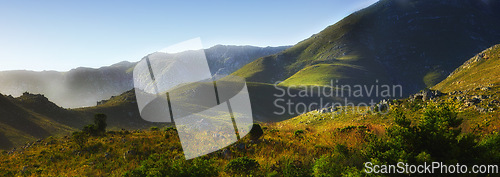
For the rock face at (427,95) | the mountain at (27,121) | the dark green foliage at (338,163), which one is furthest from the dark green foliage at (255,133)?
the mountain at (27,121)

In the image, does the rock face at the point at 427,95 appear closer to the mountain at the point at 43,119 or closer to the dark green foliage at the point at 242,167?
the dark green foliage at the point at 242,167

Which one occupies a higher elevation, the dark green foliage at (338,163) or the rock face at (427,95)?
the dark green foliage at (338,163)

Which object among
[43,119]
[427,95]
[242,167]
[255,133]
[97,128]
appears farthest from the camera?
[43,119]

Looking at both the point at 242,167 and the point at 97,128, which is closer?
the point at 242,167

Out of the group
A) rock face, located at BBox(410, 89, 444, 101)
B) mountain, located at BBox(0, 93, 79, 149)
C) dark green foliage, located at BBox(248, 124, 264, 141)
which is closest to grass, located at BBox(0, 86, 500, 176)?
dark green foliage, located at BBox(248, 124, 264, 141)

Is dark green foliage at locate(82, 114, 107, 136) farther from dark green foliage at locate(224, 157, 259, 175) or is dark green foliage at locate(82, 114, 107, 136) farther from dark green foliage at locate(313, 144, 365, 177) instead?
dark green foliage at locate(313, 144, 365, 177)

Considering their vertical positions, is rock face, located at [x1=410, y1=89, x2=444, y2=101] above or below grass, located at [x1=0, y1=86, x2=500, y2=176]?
below

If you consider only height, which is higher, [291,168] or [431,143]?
[431,143]

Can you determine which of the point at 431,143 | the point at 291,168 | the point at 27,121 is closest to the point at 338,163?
the point at 291,168

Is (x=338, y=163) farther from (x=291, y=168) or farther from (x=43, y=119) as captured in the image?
(x=43, y=119)

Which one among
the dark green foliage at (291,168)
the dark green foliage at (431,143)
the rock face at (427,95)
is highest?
the dark green foliage at (431,143)

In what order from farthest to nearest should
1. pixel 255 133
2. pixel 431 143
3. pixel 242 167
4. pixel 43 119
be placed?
pixel 43 119, pixel 255 133, pixel 242 167, pixel 431 143

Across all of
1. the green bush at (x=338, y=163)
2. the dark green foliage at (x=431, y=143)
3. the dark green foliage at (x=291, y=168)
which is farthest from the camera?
the dark green foliage at (x=291, y=168)

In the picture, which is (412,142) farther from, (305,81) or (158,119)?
(305,81)
